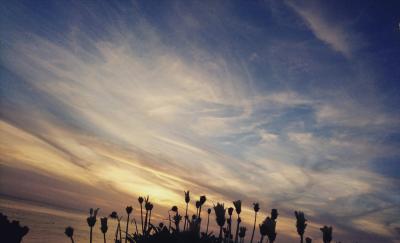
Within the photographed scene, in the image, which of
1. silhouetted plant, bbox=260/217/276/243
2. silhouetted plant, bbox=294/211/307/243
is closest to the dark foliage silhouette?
silhouetted plant, bbox=260/217/276/243

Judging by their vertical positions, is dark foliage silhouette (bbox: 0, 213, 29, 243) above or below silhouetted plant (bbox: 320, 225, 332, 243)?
above

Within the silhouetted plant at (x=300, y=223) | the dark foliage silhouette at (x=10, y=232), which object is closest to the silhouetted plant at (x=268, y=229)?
the silhouetted plant at (x=300, y=223)

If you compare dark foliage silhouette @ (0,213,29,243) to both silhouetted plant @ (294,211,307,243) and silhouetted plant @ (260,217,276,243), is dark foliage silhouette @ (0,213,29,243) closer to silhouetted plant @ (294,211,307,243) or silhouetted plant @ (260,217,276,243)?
silhouetted plant @ (260,217,276,243)

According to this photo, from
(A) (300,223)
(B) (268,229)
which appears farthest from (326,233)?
(B) (268,229)

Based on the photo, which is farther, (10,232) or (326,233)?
(326,233)

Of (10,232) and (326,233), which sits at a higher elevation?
(10,232)

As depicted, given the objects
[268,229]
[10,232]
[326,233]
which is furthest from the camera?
[268,229]

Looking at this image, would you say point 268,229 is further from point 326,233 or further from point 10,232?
point 10,232

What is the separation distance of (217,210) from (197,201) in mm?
13474

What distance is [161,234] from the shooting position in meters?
7.92

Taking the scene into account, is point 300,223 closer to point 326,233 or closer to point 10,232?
point 326,233

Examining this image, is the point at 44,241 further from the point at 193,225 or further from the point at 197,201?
the point at 193,225

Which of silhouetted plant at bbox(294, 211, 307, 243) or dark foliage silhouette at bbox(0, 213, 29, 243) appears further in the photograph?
silhouetted plant at bbox(294, 211, 307, 243)

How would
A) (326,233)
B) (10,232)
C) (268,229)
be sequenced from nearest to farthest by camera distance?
(10,232) → (326,233) → (268,229)
